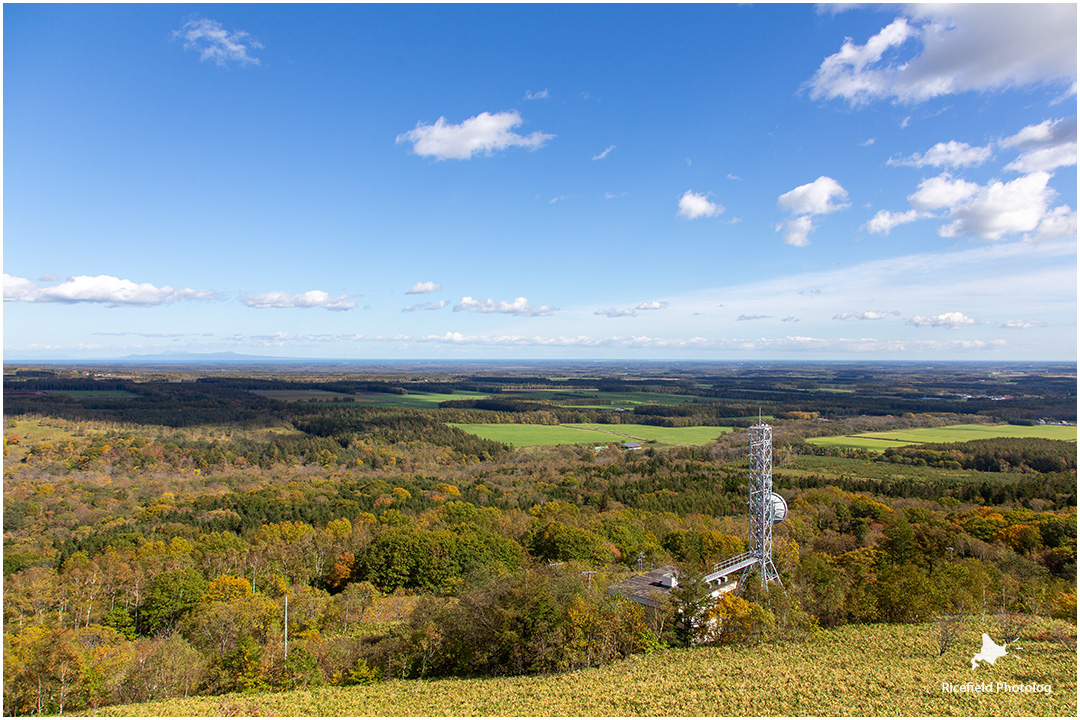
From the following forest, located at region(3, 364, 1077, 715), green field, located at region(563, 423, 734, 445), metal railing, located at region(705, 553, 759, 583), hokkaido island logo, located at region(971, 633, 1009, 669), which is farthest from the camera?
green field, located at region(563, 423, 734, 445)

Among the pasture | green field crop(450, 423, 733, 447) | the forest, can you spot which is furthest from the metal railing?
the pasture

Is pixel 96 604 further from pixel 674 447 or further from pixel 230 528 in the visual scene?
pixel 674 447

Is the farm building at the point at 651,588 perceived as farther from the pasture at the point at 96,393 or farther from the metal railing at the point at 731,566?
the pasture at the point at 96,393

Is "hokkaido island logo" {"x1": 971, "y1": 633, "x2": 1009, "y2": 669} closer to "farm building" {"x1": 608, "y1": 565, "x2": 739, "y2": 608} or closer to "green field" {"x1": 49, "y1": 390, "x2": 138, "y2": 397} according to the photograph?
"farm building" {"x1": 608, "y1": 565, "x2": 739, "y2": 608}

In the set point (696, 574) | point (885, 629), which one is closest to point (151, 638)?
point (696, 574)

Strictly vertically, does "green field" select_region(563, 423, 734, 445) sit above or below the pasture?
below
